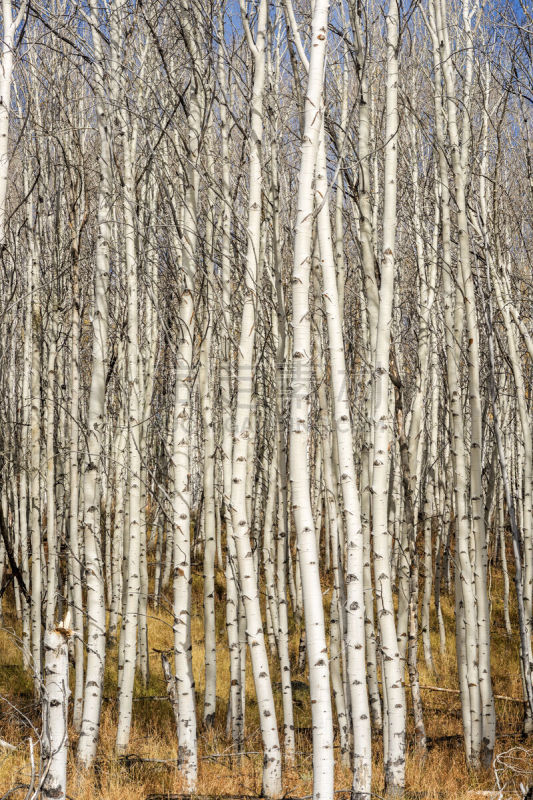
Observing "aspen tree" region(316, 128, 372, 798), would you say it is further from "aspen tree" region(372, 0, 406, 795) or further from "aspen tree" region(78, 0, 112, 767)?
"aspen tree" region(78, 0, 112, 767)

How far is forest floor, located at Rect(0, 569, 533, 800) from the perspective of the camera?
5.36 meters

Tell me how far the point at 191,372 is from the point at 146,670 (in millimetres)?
6482

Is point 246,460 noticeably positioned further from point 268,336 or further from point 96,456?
point 268,336

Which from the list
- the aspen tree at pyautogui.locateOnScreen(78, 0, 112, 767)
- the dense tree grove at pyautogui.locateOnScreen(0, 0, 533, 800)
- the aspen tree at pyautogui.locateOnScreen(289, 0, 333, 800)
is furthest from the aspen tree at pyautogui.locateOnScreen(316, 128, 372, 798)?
the aspen tree at pyautogui.locateOnScreen(78, 0, 112, 767)

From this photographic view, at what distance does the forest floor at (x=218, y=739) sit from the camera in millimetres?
5363

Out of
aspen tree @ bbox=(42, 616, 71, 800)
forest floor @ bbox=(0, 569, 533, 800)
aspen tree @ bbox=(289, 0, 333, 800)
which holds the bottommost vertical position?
forest floor @ bbox=(0, 569, 533, 800)

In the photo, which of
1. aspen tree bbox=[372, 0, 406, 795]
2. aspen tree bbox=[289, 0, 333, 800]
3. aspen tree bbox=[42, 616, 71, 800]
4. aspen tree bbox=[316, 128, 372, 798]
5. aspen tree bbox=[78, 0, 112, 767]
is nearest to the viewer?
aspen tree bbox=[42, 616, 71, 800]

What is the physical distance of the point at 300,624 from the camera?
13.0m

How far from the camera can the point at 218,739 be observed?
25.3ft

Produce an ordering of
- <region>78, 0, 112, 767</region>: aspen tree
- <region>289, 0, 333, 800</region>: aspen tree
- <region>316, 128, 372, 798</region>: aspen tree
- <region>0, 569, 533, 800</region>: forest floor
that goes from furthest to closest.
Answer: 1. <region>78, 0, 112, 767</region>: aspen tree
2. <region>0, 569, 533, 800</region>: forest floor
3. <region>316, 128, 372, 798</region>: aspen tree
4. <region>289, 0, 333, 800</region>: aspen tree

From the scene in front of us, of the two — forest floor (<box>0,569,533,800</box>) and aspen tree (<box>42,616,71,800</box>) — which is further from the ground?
aspen tree (<box>42,616,71,800</box>)

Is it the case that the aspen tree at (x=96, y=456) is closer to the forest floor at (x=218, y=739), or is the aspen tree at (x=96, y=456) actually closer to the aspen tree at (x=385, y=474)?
the forest floor at (x=218, y=739)

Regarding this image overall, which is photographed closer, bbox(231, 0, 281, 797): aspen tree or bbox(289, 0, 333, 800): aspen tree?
bbox(289, 0, 333, 800): aspen tree

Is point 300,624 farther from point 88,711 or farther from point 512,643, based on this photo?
point 88,711
